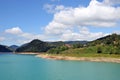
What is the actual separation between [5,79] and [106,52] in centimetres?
10910

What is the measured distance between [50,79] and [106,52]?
105 metres

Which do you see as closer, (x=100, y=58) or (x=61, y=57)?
(x=100, y=58)

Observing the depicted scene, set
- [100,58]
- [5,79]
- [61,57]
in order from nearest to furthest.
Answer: [5,79]
[100,58]
[61,57]

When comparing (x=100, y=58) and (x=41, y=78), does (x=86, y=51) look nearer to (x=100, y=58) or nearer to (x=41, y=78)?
(x=100, y=58)

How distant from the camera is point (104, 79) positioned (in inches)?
2611

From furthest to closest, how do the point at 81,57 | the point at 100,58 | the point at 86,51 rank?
the point at 86,51 < the point at 81,57 < the point at 100,58

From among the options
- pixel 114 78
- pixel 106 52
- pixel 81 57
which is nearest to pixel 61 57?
pixel 81 57

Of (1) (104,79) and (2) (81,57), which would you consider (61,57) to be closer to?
(2) (81,57)

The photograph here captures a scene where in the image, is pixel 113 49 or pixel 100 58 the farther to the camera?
pixel 113 49

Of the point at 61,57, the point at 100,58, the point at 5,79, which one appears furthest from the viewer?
the point at 61,57

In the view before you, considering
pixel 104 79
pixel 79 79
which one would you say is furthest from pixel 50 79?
pixel 104 79

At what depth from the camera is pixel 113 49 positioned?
164625 mm

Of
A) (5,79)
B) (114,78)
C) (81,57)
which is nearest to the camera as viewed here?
(5,79)

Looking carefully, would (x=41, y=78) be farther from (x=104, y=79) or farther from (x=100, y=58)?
(x=100, y=58)
